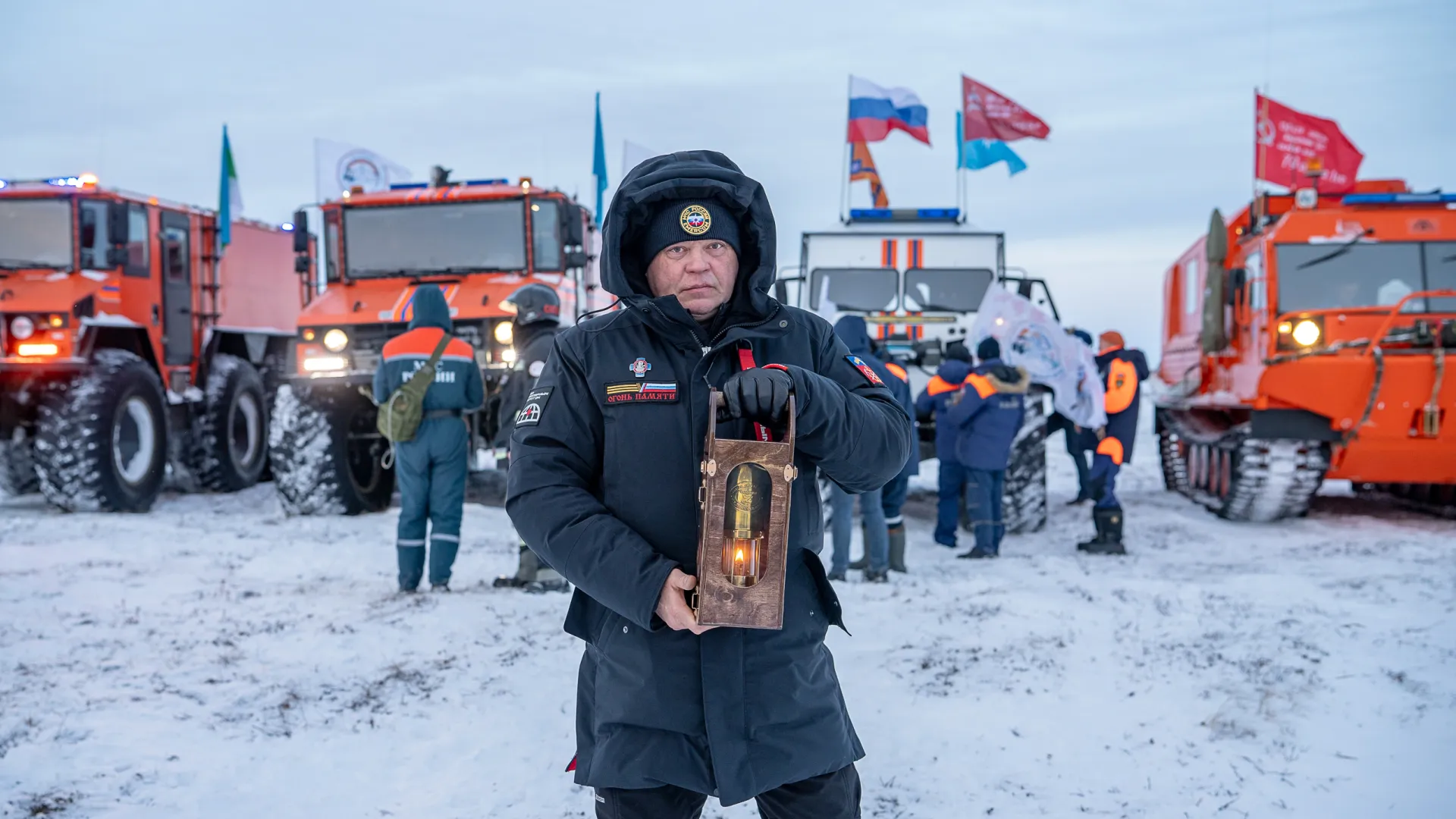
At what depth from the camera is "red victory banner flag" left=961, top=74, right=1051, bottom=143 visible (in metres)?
13.2

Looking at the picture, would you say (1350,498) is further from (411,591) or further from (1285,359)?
(411,591)

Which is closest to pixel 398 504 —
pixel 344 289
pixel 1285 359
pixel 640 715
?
pixel 344 289

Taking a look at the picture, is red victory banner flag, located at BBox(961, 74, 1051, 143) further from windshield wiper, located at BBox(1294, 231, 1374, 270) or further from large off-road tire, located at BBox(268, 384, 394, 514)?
large off-road tire, located at BBox(268, 384, 394, 514)

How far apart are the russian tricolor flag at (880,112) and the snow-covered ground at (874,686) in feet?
25.2

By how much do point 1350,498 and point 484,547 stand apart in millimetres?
8422

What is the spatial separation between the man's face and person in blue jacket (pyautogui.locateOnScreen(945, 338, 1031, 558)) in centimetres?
558

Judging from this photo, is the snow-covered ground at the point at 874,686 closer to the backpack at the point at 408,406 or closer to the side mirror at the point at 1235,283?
the backpack at the point at 408,406

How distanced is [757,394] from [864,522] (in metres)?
5.22

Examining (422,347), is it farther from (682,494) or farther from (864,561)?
(682,494)

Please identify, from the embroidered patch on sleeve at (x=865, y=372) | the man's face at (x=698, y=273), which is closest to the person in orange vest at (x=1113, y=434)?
the embroidered patch on sleeve at (x=865, y=372)

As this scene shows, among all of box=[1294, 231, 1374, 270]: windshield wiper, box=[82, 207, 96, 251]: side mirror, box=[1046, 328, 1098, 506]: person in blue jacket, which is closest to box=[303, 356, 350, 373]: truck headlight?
box=[82, 207, 96, 251]: side mirror

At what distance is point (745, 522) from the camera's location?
75.4 inches

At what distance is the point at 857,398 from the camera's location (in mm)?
2043

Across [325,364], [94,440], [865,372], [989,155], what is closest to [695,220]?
[865,372]
